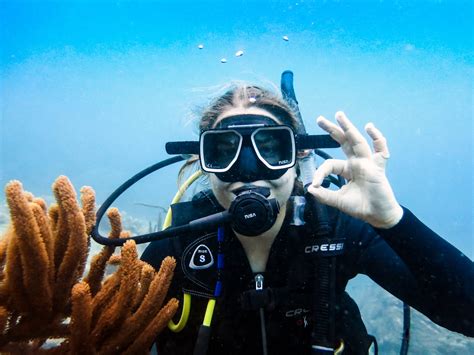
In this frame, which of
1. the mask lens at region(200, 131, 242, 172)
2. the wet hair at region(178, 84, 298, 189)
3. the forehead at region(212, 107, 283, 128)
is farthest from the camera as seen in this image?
the wet hair at region(178, 84, 298, 189)

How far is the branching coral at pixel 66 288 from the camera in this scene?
191 cm

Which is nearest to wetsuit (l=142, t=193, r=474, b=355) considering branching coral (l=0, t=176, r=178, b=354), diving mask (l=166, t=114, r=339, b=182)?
diving mask (l=166, t=114, r=339, b=182)

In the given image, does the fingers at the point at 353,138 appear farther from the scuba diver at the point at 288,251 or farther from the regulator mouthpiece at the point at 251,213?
the regulator mouthpiece at the point at 251,213

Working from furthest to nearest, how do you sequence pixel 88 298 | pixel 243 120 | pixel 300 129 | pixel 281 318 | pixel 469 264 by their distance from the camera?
pixel 300 129 → pixel 243 120 → pixel 281 318 → pixel 469 264 → pixel 88 298

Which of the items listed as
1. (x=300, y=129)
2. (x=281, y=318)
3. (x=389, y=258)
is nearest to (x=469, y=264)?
(x=389, y=258)

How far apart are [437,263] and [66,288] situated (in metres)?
2.28

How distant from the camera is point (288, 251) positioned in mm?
3066

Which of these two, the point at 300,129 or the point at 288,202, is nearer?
the point at 288,202

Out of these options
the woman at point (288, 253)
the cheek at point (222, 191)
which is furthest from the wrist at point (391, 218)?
the cheek at point (222, 191)

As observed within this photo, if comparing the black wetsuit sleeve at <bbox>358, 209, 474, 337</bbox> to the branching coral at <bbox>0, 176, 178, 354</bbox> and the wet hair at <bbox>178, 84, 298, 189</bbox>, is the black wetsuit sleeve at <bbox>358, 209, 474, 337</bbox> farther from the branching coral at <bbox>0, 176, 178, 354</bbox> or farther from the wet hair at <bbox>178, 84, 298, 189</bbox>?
the branching coral at <bbox>0, 176, 178, 354</bbox>

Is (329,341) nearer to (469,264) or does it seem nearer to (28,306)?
(469,264)

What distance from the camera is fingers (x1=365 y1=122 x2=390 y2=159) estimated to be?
7.27ft

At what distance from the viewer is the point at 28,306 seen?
2.01 m

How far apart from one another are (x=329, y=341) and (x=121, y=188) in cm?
202
